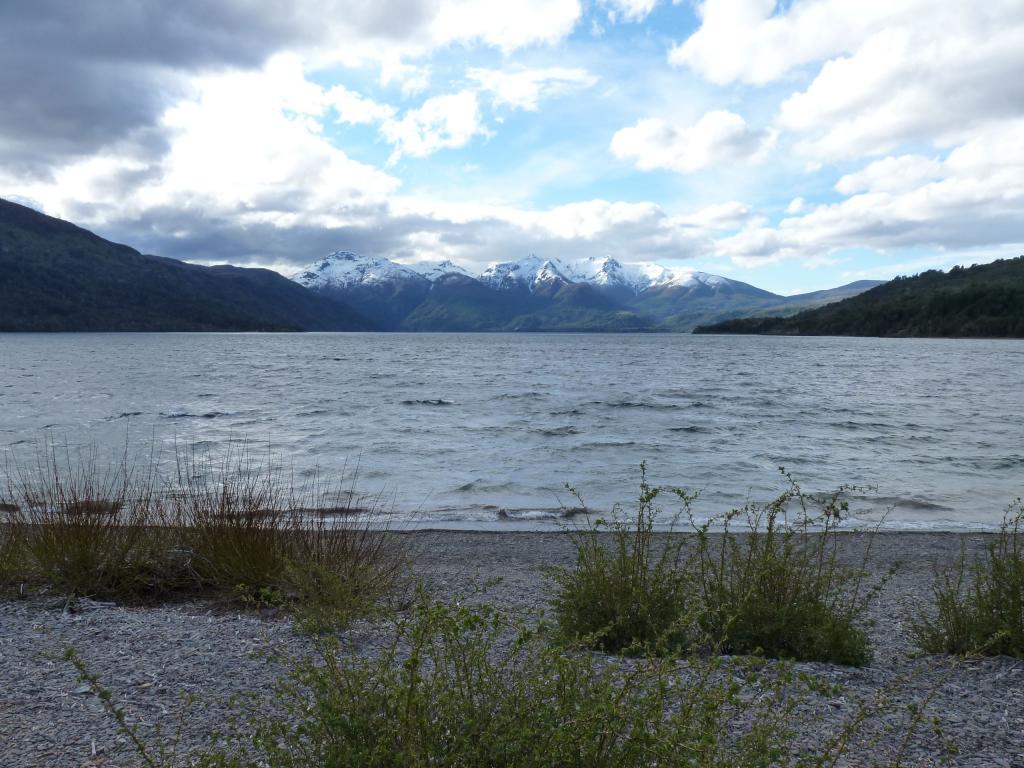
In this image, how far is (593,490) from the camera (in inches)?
668

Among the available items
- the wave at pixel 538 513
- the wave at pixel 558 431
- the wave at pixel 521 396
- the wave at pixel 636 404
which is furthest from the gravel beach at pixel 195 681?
the wave at pixel 521 396

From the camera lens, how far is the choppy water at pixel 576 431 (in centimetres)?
1666

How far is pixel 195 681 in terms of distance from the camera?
16.2ft

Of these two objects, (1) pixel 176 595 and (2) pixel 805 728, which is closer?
(2) pixel 805 728

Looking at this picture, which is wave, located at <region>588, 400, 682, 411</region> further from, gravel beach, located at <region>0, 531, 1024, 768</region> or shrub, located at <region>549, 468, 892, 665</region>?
shrub, located at <region>549, 468, 892, 665</region>

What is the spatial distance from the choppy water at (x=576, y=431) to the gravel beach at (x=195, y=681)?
25.5ft

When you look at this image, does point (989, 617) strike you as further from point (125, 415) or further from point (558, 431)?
point (125, 415)

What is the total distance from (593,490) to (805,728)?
1262cm

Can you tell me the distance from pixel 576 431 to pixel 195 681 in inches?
894

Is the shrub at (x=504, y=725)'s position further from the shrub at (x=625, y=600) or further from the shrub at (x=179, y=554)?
the shrub at (x=179, y=554)

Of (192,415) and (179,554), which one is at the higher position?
(179,554)

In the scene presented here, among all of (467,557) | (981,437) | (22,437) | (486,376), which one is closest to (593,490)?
(467,557)

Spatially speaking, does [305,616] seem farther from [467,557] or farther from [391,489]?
[391,489]

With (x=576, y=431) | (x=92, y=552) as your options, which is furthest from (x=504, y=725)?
(x=576, y=431)
